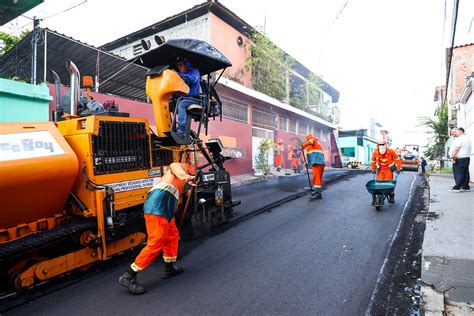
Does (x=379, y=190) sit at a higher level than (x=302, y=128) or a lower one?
lower

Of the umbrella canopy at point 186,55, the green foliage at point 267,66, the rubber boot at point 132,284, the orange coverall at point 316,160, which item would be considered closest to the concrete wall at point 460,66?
the green foliage at point 267,66

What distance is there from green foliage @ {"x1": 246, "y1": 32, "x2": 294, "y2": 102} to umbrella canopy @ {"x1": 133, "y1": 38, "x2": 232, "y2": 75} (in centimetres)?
1065

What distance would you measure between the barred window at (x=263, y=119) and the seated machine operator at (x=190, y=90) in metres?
11.1

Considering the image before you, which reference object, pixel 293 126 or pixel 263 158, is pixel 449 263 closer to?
pixel 263 158

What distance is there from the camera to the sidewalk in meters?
2.63

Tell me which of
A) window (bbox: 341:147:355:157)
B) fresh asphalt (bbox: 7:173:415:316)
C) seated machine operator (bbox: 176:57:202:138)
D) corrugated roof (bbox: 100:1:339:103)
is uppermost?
corrugated roof (bbox: 100:1:339:103)

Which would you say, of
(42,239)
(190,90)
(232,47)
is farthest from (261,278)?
(232,47)

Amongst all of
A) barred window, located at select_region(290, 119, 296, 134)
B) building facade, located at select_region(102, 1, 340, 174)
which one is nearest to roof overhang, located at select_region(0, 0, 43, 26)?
building facade, located at select_region(102, 1, 340, 174)

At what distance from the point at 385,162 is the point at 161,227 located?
5711 millimetres

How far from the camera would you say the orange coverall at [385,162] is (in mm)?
7207

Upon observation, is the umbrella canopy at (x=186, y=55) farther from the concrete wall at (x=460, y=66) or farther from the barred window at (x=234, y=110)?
the concrete wall at (x=460, y=66)

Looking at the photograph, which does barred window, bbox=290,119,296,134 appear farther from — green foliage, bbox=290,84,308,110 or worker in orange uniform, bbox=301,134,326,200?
worker in orange uniform, bbox=301,134,326,200

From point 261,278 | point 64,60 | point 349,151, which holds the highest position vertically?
point 64,60

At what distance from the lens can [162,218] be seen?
334 centimetres
